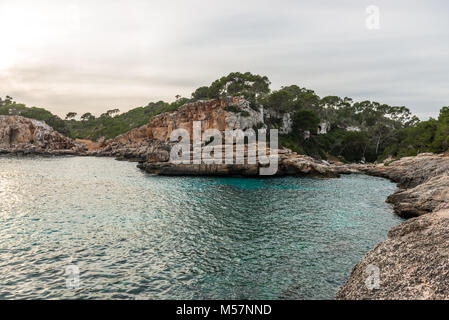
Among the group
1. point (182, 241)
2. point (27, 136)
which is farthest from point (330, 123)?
point (27, 136)

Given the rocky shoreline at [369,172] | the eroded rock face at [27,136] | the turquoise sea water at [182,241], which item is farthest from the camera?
the eroded rock face at [27,136]

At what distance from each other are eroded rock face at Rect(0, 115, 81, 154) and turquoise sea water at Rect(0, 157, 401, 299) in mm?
83019

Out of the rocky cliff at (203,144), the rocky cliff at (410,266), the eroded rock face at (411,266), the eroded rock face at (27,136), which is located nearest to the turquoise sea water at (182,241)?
the rocky cliff at (410,266)

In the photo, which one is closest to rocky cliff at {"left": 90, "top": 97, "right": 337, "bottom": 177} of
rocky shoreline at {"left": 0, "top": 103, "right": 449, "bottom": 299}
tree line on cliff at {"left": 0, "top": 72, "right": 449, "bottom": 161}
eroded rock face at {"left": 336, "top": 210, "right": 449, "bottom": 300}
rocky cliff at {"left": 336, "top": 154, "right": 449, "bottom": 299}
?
rocky shoreline at {"left": 0, "top": 103, "right": 449, "bottom": 299}

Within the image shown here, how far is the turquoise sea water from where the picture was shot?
43.0 feet

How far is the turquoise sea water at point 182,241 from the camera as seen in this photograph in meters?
13.1

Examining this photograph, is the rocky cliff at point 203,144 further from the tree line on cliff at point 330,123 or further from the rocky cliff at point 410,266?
the rocky cliff at point 410,266

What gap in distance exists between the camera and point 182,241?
1920 cm

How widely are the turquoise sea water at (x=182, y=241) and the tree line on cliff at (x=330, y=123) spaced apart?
50.8 metres

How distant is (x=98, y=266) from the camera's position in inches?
593

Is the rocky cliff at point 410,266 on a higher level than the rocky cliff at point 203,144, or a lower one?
lower

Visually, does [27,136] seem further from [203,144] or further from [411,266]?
[411,266]

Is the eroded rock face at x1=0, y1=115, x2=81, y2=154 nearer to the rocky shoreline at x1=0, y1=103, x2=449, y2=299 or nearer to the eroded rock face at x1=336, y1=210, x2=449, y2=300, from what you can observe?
the rocky shoreline at x1=0, y1=103, x2=449, y2=299
